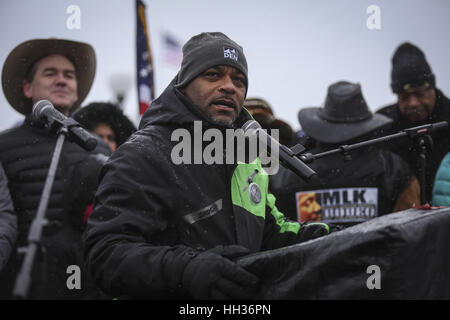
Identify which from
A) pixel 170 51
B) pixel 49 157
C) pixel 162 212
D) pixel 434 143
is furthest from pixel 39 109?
pixel 170 51

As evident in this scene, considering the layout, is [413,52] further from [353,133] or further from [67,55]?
[67,55]

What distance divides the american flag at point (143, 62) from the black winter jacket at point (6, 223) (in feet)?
10.1

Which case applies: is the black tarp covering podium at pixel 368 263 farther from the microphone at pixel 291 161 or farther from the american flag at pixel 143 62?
the american flag at pixel 143 62

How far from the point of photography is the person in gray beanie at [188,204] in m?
1.92

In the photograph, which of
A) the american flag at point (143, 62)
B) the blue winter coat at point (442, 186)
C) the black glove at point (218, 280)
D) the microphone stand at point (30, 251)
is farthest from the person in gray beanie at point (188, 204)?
the american flag at point (143, 62)

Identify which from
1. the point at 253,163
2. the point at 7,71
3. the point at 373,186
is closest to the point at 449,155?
the point at 373,186

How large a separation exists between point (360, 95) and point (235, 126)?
73.9 inches

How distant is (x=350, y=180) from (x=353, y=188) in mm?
70

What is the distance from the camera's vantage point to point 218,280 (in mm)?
1799

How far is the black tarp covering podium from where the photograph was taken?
1659mm

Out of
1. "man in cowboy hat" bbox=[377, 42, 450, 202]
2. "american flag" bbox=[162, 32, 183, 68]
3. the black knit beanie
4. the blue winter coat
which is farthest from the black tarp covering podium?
"american flag" bbox=[162, 32, 183, 68]

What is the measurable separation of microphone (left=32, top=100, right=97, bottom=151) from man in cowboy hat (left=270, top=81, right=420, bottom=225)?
205 cm

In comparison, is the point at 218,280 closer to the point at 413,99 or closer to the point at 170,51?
the point at 413,99

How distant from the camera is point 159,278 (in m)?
1.93
